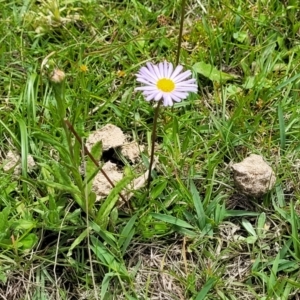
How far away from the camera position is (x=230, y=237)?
70.9 inches

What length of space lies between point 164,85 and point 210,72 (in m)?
0.53

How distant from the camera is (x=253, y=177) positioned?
72.1 inches

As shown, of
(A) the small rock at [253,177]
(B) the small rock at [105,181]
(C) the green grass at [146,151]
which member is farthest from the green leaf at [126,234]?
(A) the small rock at [253,177]

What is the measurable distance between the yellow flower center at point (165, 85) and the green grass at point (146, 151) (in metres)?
0.24

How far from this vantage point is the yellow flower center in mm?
1642

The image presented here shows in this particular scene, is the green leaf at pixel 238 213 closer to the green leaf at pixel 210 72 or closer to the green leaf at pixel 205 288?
the green leaf at pixel 205 288

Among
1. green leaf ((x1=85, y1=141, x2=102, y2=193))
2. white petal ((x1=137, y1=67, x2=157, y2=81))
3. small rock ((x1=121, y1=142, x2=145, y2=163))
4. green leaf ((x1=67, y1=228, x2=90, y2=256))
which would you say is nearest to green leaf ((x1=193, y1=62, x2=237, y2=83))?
small rock ((x1=121, y1=142, x2=145, y2=163))

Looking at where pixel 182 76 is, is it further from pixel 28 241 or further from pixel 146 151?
pixel 28 241

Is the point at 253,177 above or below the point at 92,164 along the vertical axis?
above

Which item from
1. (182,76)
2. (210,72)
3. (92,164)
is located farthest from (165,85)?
(210,72)

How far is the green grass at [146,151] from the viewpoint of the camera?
171 cm

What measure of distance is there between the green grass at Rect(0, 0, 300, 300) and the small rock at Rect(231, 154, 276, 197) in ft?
0.13

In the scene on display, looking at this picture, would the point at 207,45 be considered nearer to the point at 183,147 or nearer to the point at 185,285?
the point at 183,147

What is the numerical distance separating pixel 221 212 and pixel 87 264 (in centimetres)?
41
